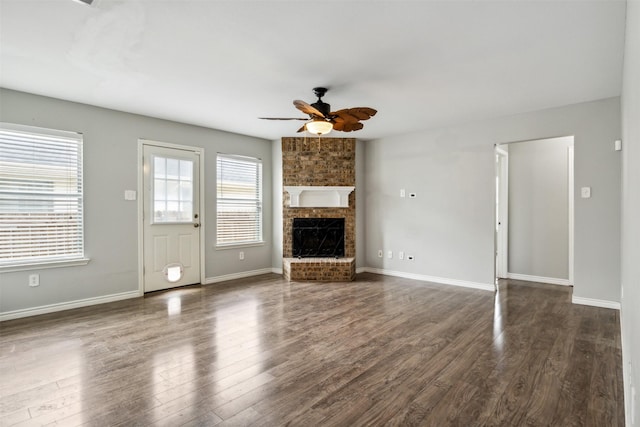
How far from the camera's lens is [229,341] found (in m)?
3.12

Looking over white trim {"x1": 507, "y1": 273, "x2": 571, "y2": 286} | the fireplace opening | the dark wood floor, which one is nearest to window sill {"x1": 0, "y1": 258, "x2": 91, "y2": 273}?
the dark wood floor

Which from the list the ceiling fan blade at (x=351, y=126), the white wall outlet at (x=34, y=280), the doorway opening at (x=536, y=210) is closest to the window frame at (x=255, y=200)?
the white wall outlet at (x=34, y=280)

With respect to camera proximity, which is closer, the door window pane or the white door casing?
the door window pane

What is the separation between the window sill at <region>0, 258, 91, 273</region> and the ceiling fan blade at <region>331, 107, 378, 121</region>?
361 cm

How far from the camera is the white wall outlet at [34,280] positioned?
387 cm

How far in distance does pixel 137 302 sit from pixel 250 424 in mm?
3271

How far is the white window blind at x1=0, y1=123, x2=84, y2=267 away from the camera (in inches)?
147

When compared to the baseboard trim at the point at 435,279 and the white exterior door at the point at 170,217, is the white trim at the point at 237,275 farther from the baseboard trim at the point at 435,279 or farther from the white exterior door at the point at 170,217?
the baseboard trim at the point at 435,279

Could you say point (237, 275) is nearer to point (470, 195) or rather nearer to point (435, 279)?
point (435, 279)

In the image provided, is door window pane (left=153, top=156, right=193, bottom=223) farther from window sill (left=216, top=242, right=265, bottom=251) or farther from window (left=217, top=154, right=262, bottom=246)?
window sill (left=216, top=242, right=265, bottom=251)

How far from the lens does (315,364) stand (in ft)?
8.70

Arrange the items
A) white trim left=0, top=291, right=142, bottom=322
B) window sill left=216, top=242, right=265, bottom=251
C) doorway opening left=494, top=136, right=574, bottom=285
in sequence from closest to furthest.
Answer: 1. white trim left=0, top=291, right=142, bottom=322
2. doorway opening left=494, top=136, right=574, bottom=285
3. window sill left=216, top=242, right=265, bottom=251

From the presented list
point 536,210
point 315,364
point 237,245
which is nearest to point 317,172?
point 237,245

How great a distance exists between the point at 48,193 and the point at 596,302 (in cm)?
674
